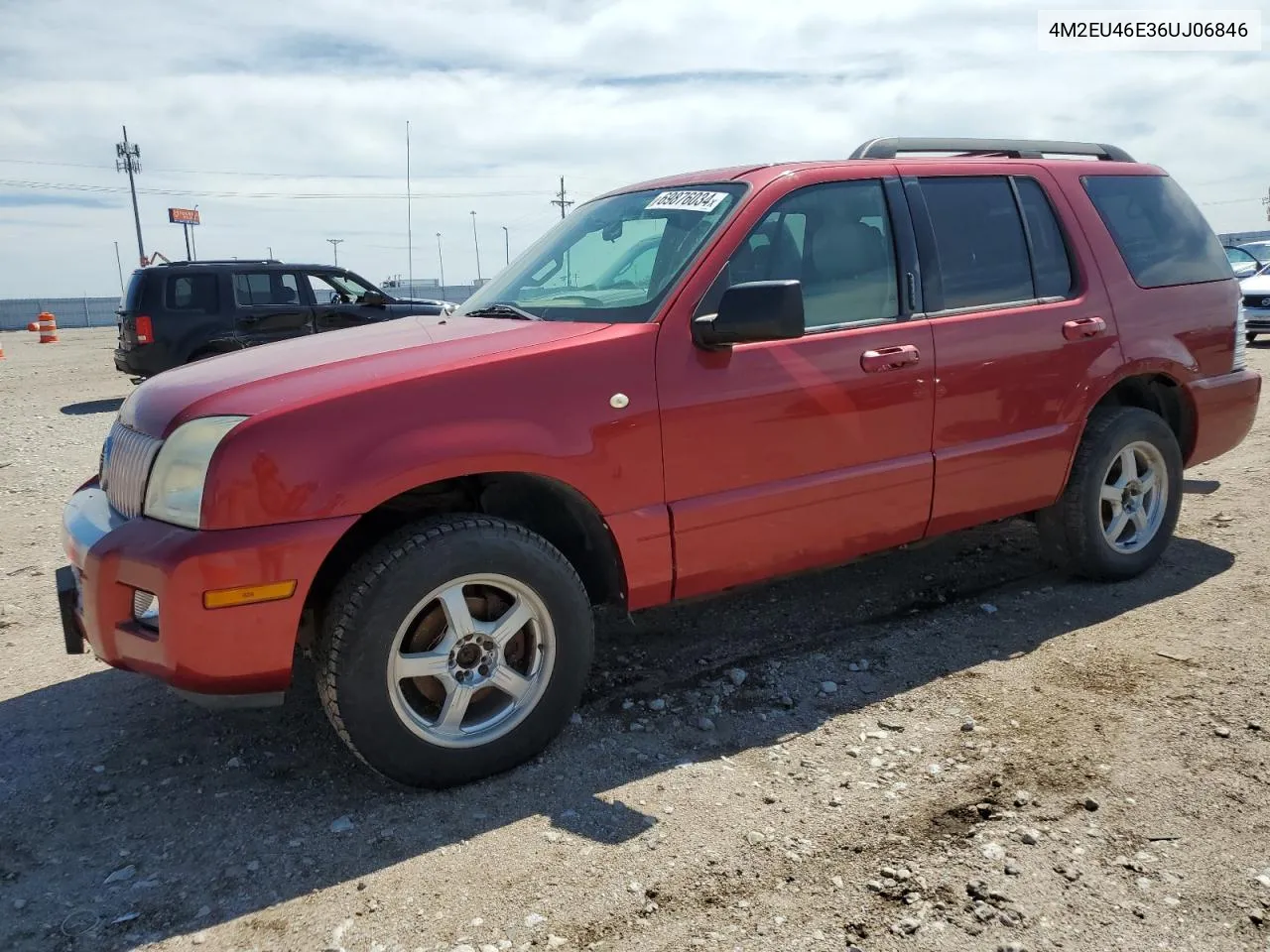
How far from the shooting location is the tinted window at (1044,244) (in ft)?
14.3

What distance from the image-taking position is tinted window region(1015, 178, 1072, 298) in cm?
434

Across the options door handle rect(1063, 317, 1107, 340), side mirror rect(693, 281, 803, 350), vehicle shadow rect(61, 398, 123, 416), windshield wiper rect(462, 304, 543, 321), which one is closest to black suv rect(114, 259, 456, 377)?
vehicle shadow rect(61, 398, 123, 416)

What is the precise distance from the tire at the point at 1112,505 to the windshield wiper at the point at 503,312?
8.23 ft

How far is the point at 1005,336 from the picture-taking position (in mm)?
4094

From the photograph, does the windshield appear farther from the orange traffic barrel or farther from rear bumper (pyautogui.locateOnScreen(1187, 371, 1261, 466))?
the orange traffic barrel

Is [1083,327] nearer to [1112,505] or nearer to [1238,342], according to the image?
[1112,505]

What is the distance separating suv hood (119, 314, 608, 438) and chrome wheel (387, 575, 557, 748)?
66 centimetres

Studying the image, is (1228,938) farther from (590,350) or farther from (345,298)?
(345,298)

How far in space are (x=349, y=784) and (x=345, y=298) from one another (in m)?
10.8

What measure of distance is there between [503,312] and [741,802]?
6.50ft

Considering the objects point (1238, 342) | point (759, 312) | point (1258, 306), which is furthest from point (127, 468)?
point (1258, 306)

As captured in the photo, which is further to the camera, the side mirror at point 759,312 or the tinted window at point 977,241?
the tinted window at point 977,241

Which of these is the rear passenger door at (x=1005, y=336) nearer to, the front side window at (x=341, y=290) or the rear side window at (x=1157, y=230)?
the rear side window at (x=1157, y=230)

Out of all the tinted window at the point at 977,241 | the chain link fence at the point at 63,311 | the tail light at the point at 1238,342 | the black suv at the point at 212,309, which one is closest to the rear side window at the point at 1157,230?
the tail light at the point at 1238,342
